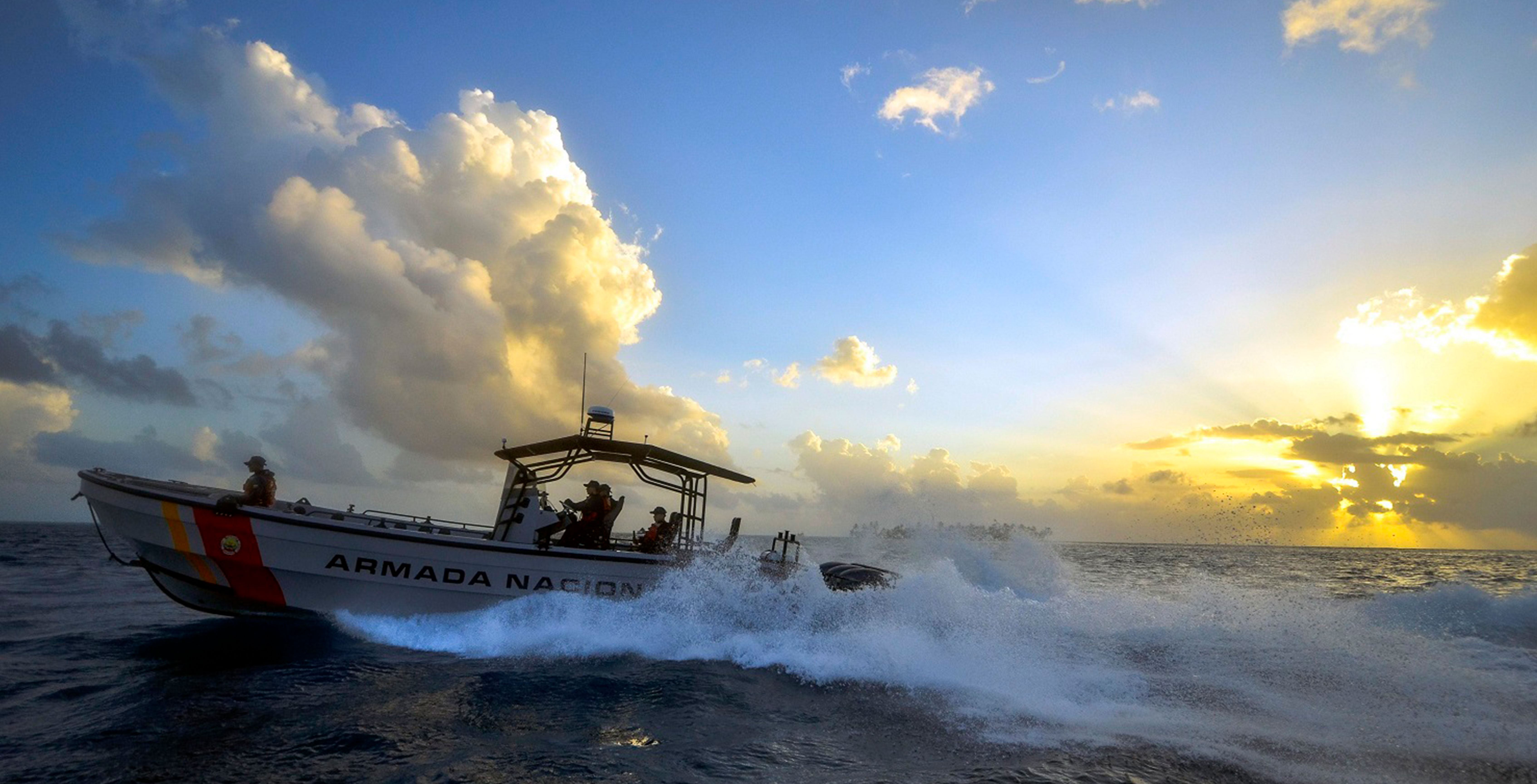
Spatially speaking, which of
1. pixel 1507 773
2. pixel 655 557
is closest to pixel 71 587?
pixel 655 557

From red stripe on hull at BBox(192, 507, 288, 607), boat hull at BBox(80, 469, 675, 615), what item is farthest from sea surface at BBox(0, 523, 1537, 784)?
red stripe on hull at BBox(192, 507, 288, 607)

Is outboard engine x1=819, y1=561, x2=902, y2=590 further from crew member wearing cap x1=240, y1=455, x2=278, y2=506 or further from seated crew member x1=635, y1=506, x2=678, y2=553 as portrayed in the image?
crew member wearing cap x1=240, y1=455, x2=278, y2=506

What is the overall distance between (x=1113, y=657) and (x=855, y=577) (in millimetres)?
4559

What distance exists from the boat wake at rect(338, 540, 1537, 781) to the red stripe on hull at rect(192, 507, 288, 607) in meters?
1.47

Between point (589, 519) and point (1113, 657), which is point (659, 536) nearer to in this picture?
point (589, 519)

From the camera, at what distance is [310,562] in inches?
448

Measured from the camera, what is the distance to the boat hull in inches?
439

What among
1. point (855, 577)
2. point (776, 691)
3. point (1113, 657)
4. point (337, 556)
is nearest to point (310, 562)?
point (337, 556)

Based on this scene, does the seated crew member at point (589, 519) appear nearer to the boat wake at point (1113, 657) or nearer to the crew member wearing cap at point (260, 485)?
the boat wake at point (1113, 657)

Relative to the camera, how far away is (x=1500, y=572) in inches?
1925

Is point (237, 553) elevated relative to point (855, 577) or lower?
elevated

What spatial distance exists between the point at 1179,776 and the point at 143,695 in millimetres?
10983

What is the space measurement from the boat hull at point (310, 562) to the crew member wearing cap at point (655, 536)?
0.85 meters

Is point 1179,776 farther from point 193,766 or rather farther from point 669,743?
point 193,766
